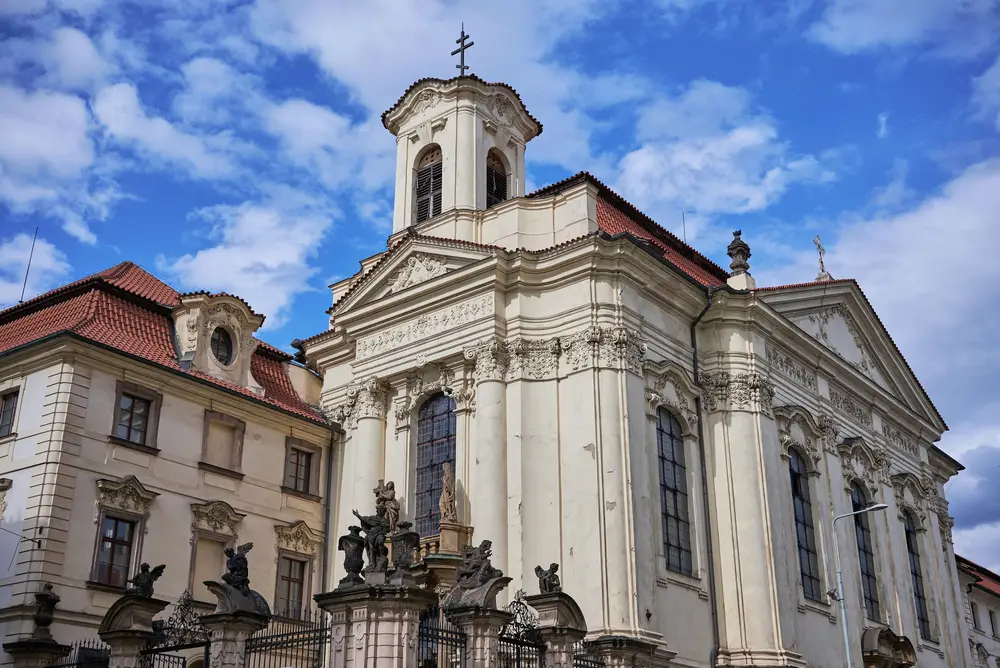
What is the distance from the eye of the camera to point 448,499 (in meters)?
24.5

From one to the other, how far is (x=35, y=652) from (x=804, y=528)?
60.5ft

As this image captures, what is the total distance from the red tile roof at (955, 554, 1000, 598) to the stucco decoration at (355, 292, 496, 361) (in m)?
28.0

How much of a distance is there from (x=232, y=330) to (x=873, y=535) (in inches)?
743

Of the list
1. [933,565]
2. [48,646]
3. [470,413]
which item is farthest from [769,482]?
[48,646]

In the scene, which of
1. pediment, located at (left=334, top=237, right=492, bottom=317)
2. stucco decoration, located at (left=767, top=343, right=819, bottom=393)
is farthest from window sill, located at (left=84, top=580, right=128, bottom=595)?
stucco decoration, located at (left=767, top=343, right=819, bottom=393)

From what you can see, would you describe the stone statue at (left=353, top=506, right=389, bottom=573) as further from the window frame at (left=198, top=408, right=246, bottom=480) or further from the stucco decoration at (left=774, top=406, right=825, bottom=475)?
the stucco decoration at (left=774, top=406, right=825, bottom=475)

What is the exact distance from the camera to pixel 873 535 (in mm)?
32031

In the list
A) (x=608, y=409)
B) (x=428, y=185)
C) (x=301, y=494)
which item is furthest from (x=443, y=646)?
(x=428, y=185)

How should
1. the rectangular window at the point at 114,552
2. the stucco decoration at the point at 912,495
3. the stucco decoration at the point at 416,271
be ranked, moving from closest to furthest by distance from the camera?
the rectangular window at the point at 114,552 → the stucco decoration at the point at 416,271 → the stucco decoration at the point at 912,495

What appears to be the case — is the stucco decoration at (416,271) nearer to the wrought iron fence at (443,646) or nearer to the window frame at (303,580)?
the window frame at (303,580)

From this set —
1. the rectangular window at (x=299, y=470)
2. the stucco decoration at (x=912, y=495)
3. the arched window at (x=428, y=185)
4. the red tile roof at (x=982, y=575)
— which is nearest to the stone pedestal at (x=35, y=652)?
the rectangular window at (x=299, y=470)

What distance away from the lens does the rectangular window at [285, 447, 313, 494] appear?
2830cm

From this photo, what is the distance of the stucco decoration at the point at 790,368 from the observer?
95.0 ft

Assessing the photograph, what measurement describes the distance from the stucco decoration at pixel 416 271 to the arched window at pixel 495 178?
11.9 feet
